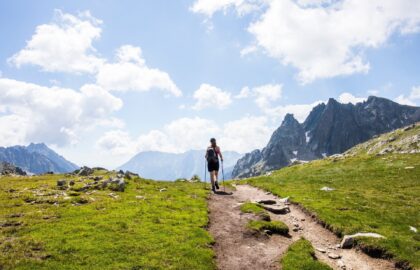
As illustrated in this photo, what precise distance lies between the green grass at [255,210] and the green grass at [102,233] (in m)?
3.45

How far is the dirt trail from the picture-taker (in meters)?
18.6

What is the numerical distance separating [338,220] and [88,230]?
57.5ft

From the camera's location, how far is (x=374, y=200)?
31.2m

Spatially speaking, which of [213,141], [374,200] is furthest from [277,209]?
[213,141]

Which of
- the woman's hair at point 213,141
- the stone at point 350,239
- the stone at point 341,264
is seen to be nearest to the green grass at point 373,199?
the stone at point 350,239

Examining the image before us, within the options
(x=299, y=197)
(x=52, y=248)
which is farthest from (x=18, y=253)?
(x=299, y=197)

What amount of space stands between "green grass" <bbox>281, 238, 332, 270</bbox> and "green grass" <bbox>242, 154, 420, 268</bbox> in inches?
144

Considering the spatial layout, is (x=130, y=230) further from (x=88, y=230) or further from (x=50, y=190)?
(x=50, y=190)

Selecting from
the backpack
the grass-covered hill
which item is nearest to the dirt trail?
the grass-covered hill

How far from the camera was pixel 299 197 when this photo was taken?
33.8 meters

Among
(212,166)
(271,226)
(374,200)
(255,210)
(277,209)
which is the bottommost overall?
Answer: (271,226)

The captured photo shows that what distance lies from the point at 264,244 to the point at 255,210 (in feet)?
20.3

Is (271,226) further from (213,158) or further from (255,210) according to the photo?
(213,158)

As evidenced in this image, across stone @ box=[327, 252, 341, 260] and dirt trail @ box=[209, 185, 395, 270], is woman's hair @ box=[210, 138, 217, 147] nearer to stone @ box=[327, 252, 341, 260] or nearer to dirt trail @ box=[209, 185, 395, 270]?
dirt trail @ box=[209, 185, 395, 270]
